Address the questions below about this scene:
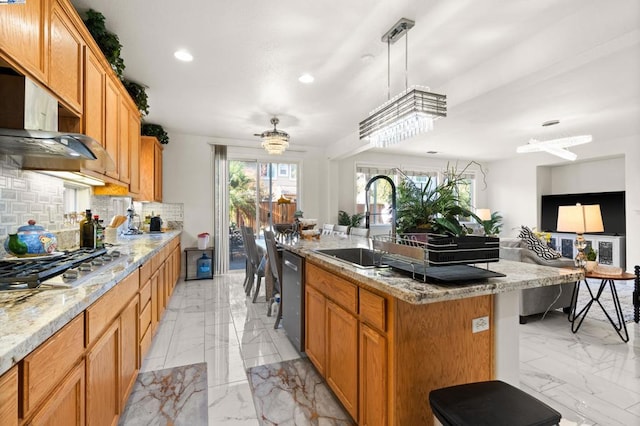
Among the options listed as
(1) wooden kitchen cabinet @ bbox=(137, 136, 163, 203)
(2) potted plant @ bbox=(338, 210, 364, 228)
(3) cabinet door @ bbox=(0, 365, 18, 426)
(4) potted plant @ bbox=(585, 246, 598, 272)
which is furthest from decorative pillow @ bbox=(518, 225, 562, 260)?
(1) wooden kitchen cabinet @ bbox=(137, 136, 163, 203)

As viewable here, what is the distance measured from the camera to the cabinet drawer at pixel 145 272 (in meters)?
2.10

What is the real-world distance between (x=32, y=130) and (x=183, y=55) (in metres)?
1.82

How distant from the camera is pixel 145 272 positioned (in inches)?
88.0

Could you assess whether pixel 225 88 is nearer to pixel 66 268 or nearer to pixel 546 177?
pixel 66 268

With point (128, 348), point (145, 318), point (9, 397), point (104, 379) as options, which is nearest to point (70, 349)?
point (9, 397)

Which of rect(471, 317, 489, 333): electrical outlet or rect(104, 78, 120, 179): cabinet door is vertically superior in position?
rect(104, 78, 120, 179): cabinet door

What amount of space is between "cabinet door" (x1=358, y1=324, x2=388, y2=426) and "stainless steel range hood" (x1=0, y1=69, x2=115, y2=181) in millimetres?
A: 1691

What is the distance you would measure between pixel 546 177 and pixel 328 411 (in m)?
7.87

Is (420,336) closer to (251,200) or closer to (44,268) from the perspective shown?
(44,268)

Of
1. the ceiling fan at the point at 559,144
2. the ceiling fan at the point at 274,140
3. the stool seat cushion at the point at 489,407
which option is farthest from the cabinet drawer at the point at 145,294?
the ceiling fan at the point at 559,144

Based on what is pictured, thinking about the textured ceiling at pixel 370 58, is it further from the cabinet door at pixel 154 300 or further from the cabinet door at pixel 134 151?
the cabinet door at pixel 154 300

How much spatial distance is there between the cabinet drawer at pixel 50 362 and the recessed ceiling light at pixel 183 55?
8.15 feet

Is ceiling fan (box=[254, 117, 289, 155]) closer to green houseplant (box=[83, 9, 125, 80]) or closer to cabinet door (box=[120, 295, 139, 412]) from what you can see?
green houseplant (box=[83, 9, 125, 80])

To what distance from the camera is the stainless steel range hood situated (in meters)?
1.30
